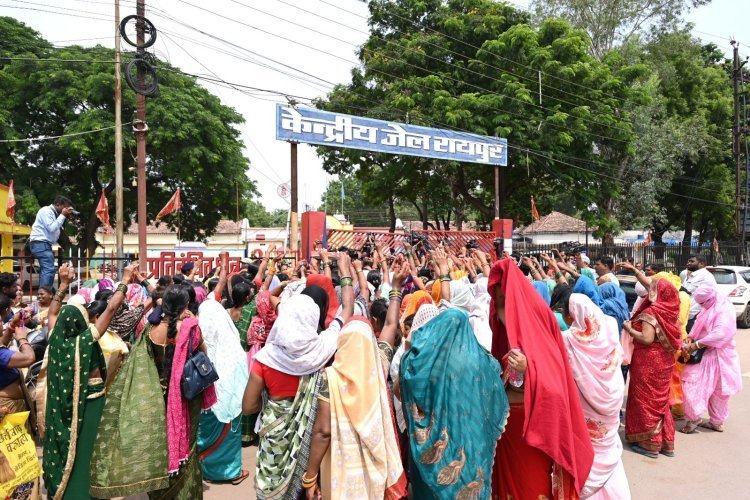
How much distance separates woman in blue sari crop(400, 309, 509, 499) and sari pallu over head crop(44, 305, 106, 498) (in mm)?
1883

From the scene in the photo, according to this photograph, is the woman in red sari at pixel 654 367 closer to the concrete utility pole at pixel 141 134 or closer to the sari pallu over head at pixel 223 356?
the sari pallu over head at pixel 223 356

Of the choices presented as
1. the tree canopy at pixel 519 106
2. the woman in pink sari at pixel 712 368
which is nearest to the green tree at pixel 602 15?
→ the tree canopy at pixel 519 106

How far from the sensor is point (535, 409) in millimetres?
2730

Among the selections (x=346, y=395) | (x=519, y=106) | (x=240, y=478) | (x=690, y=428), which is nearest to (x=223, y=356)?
(x=240, y=478)

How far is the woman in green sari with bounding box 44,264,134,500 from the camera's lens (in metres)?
3.07

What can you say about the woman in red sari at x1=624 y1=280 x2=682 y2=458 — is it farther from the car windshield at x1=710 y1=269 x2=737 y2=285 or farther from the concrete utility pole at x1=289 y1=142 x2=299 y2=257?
the car windshield at x1=710 y1=269 x2=737 y2=285

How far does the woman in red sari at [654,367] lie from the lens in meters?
4.72

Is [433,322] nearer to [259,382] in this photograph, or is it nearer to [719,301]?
[259,382]

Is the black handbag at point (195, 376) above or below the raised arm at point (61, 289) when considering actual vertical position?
below

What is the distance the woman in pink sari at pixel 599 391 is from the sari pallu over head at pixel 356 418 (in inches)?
64.2

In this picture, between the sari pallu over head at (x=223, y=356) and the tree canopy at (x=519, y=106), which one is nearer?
the sari pallu over head at (x=223, y=356)

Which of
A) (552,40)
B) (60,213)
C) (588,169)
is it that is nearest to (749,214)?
(588,169)

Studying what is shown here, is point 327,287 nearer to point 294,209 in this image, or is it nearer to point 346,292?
point 346,292

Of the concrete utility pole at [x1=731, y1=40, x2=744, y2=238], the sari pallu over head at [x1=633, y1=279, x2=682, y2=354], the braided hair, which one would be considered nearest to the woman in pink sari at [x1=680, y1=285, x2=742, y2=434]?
the sari pallu over head at [x1=633, y1=279, x2=682, y2=354]
